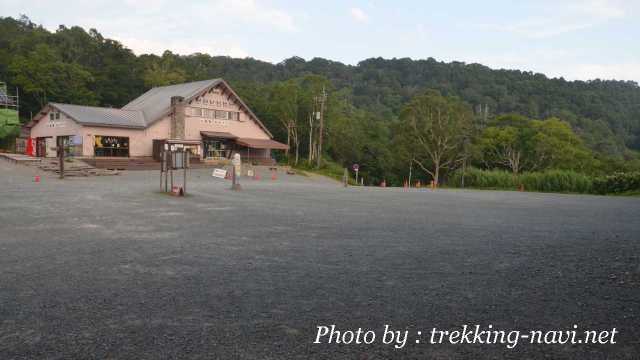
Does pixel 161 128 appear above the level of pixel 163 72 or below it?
below

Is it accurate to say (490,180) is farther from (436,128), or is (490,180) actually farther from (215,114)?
(215,114)

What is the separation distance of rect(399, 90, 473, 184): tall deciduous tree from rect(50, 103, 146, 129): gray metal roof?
29.0 meters

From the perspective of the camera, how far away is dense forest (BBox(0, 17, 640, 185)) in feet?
157

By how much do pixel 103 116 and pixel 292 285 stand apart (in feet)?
120

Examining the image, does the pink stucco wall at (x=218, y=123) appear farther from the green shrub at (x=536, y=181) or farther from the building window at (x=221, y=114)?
the green shrub at (x=536, y=181)

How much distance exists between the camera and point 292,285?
5.09 m

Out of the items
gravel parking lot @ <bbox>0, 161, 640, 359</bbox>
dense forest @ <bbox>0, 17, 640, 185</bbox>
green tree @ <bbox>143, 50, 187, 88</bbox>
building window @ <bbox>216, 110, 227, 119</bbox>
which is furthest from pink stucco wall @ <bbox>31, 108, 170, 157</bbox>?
gravel parking lot @ <bbox>0, 161, 640, 359</bbox>

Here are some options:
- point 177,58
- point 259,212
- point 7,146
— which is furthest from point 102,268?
point 177,58

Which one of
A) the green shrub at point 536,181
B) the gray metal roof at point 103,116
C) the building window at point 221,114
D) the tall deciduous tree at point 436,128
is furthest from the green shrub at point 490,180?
the gray metal roof at point 103,116

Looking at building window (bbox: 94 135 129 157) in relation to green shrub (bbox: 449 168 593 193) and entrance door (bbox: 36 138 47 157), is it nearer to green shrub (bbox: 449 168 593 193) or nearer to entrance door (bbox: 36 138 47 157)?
entrance door (bbox: 36 138 47 157)

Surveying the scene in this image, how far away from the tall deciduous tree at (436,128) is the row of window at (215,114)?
20.0m

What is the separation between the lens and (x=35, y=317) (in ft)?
13.1

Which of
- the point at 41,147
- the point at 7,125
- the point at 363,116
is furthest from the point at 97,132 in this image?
the point at 363,116

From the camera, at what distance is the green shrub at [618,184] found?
79.6ft
